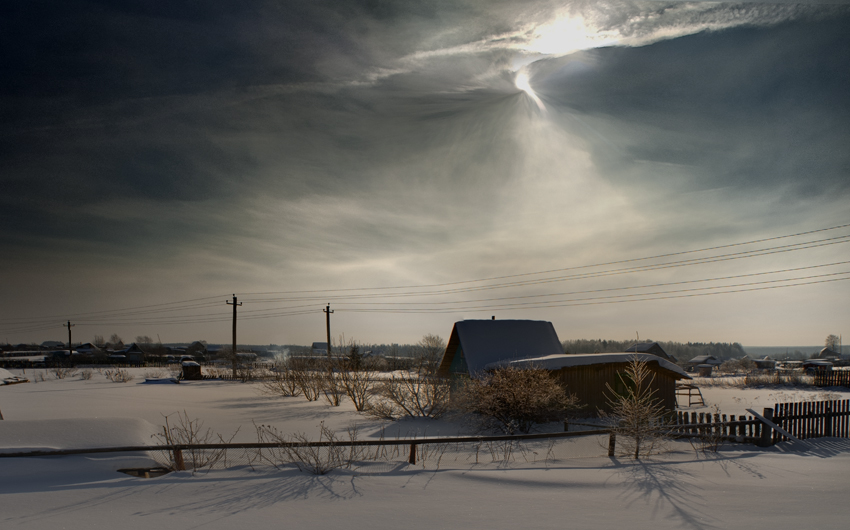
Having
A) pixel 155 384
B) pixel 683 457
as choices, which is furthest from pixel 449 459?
pixel 155 384

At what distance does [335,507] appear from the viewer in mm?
6465

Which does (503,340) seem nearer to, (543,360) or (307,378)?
(543,360)

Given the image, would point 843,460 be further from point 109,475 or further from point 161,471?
point 109,475

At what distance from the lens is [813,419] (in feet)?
43.3

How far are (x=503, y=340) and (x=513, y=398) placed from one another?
8.62m

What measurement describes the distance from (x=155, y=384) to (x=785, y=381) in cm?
5683

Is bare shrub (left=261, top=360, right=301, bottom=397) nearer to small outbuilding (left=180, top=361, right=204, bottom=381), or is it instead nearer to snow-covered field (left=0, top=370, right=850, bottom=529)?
snow-covered field (left=0, top=370, right=850, bottom=529)

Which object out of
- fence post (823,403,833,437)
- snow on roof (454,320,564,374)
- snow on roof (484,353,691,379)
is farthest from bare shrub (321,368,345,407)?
fence post (823,403,833,437)

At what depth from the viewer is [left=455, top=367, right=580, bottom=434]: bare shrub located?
15.6 metres

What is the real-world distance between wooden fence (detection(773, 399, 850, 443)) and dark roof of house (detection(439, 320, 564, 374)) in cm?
1074

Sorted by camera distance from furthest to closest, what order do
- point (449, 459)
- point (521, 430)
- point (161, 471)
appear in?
1. point (521, 430)
2. point (449, 459)
3. point (161, 471)

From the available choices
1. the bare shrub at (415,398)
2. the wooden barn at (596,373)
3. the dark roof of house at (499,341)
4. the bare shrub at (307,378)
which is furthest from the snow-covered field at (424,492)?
the bare shrub at (307,378)

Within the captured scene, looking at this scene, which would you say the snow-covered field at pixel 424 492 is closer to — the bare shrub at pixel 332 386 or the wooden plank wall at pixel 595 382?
the wooden plank wall at pixel 595 382

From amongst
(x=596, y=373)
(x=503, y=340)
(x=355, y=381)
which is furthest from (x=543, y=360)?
(x=355, y=381)
